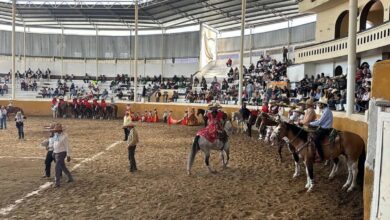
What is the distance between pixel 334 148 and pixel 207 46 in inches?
1440

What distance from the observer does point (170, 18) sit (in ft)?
138

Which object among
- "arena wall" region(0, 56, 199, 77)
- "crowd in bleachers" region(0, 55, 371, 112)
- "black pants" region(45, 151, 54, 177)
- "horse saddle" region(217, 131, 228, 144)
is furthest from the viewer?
"arena wall" region(0, 56, 199, 77)

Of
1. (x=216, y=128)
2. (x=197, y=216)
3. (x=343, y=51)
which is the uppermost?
(x=343, y=51)

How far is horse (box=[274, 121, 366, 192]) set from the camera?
923 cm

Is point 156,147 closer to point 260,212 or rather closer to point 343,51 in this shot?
point 260,212

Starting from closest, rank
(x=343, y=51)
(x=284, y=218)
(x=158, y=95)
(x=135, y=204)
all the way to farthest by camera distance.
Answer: (x=284, y=218)
(x=135, y=204)
(x=343, y=51)
(x=158, y=95)

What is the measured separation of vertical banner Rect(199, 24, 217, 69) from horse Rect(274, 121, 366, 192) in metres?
34.5

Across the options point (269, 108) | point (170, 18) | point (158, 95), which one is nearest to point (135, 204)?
point (269, 108)

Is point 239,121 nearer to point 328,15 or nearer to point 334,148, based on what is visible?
point 328,15

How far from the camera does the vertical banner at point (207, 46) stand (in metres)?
43.7

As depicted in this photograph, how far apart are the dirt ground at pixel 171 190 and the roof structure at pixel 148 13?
23597 millimetres

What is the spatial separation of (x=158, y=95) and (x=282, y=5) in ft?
40.4

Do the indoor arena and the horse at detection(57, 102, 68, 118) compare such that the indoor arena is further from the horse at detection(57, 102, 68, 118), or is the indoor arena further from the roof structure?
the roof structure

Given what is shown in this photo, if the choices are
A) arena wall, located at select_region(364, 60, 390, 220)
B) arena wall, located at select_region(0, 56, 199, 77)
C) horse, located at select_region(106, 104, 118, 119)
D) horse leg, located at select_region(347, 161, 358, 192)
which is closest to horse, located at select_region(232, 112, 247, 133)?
horse, located at select_region(106, 104, 118, 119)
